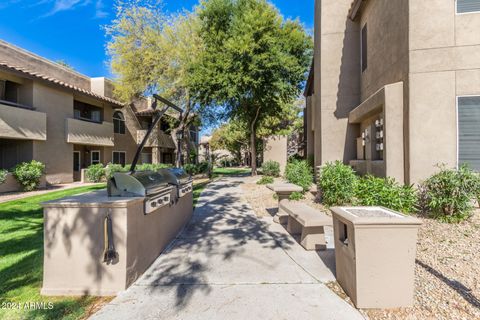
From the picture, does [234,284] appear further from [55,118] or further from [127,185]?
[55,118]

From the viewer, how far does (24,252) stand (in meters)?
4.72

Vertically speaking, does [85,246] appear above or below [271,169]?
below

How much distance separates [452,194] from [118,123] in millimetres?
23282

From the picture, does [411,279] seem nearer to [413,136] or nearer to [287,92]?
[413,136]

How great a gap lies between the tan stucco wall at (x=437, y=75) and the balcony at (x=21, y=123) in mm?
17704

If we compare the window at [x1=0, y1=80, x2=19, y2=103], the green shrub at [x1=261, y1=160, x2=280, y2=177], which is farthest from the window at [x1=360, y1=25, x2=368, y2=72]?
the window at [x1=0, y1=80, x2=19, y2=103]

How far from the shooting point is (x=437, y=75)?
20.5 ft

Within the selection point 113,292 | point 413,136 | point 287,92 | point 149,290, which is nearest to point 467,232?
point 413,136

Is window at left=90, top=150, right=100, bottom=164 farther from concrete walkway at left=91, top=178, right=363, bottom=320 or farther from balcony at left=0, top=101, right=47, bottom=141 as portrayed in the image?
concrete walkway at left=91, top=178, right=363, bottom=320

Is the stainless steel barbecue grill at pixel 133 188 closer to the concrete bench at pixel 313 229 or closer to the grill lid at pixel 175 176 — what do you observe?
the grill lid at pixel 175 176

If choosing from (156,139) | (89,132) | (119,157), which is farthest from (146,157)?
(89,132)

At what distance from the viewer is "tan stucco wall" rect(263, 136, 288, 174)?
77.5 feet

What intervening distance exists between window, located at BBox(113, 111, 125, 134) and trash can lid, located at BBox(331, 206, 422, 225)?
22202 mm

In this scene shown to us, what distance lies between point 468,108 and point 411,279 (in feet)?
18.8
